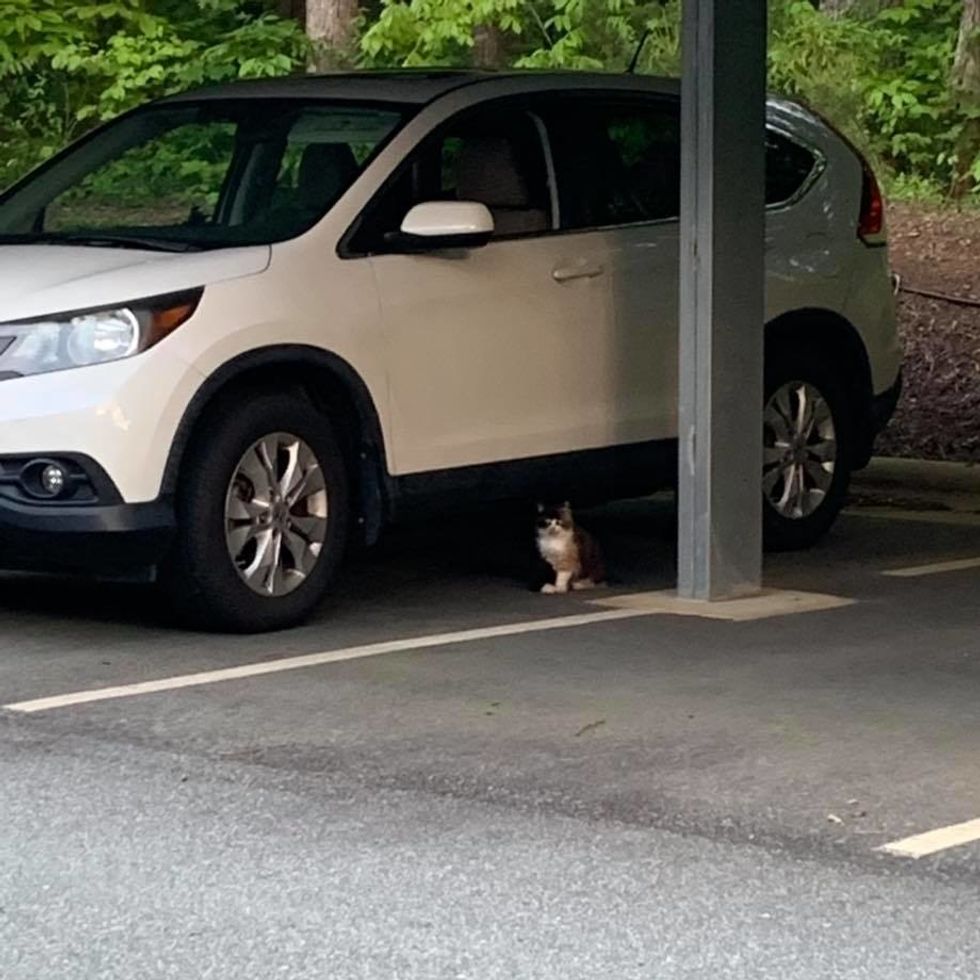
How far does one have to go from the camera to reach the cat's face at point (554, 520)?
30.9ft

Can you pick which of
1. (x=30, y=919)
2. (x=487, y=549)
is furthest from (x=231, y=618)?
(x=30, y=919)

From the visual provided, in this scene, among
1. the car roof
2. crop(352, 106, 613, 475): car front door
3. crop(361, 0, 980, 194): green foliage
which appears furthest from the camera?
crop(361, 0, 980, 194): green foliage

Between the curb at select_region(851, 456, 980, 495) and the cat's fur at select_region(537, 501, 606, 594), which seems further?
the curb at select_region(851, 456, 980, 495)

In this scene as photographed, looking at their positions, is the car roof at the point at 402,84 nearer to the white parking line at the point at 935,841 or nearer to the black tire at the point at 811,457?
the black tire at the point at 811,457

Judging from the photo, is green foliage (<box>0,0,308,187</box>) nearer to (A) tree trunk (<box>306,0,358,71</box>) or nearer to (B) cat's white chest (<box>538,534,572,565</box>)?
(A) tree trunk (<box>306,0,358,71</box>)

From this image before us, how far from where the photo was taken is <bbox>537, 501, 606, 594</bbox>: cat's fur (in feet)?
31.0

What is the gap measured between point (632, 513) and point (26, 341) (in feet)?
14.5

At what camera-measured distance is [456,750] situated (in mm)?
6805

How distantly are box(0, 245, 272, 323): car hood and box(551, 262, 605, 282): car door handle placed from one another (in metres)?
1.33

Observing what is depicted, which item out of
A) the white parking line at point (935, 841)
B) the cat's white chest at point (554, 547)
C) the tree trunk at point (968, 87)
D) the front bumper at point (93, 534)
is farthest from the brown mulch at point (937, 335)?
the white parking line at point (935, 841)

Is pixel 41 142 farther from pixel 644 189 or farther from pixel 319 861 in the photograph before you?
pixel 319 861

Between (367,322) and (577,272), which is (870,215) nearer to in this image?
(577,272)

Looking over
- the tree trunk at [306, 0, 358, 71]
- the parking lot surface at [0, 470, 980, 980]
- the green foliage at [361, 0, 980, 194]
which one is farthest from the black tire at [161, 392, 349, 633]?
the tree trunk at [306, 0, 358, 71]

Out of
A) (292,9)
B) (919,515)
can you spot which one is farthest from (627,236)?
(292,9)
